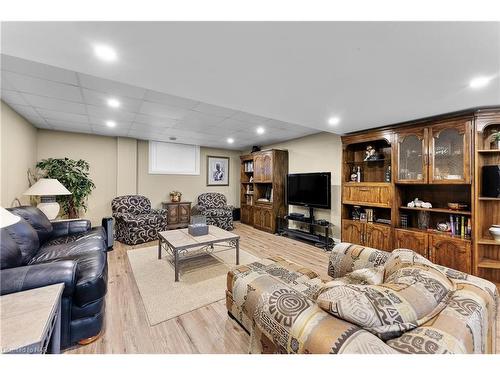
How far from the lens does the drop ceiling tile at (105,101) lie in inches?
98.6

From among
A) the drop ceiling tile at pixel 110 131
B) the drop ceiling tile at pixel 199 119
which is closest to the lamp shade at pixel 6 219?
the drop ceiling tile at pixel 199 119

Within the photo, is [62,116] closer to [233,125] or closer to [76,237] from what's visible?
[76,237]

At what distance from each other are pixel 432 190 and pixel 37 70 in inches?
195

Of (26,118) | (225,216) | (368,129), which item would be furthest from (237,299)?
(26,118)

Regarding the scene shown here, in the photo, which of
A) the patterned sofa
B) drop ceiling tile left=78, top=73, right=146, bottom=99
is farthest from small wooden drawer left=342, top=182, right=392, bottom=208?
drop ceiling tile left=78, top=73, right=146, bottom=99

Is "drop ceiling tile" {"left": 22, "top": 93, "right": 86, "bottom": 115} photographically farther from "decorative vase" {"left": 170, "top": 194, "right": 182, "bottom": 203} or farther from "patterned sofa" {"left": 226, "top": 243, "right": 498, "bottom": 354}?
"patterned sofa" {"left": 226, "top": 243, "right": 498, "bottom": 354}

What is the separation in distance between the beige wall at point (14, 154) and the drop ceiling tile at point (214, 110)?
245cm

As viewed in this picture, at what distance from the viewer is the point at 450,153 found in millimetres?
2713

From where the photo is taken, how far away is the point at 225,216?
5371 mm

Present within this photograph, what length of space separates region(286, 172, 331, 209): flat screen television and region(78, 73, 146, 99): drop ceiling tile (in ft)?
10.7

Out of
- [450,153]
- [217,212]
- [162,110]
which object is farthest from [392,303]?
[217,212]

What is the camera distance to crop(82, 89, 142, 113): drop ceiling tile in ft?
8.21

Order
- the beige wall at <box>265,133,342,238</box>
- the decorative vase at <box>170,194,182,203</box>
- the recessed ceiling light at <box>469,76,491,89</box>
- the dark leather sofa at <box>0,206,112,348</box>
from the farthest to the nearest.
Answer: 1. the decorative vase at <box>170,194,182,203</box>
2. the beige wall at <box>265,133,342,238</box>
3. the recessed ceiling light at <box>469,76,491,89</box>
4. the dark leather sofa at <box>0,206,112,348</box>
